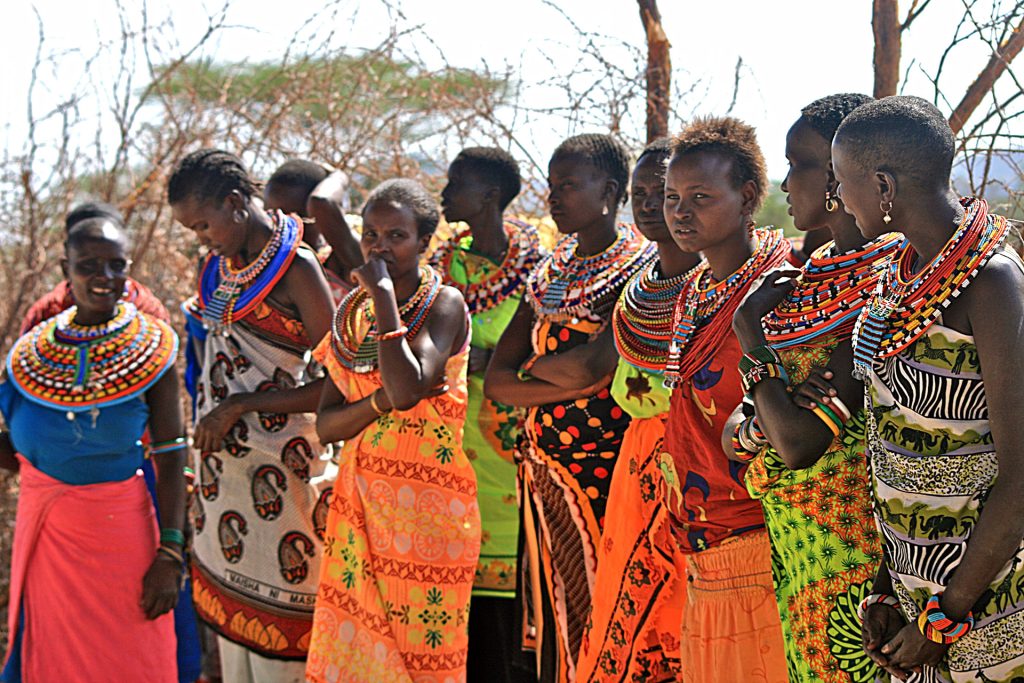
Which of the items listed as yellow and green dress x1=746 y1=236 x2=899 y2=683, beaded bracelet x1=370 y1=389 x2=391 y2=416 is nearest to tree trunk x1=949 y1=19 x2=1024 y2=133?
yellow and green dress x1=746 y1=236 x2=899 y2=683

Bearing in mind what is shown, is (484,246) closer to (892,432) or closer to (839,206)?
(839,206)

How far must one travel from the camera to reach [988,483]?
2.34 meters

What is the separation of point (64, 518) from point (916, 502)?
3.34 meters

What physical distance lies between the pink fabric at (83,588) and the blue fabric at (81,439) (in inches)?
2.0

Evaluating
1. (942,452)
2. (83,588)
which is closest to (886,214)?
(942,452)

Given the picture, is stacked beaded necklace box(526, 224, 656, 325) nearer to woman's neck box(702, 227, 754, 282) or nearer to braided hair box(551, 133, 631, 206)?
braided hair box(551, 133, 631, 206)

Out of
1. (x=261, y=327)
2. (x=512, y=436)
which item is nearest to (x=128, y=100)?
(x=261, y=327)

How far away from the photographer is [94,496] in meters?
4.54

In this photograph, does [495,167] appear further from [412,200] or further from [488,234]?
[412,200]

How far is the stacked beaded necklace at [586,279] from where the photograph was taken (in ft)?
13.2

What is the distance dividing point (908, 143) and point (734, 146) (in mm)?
928

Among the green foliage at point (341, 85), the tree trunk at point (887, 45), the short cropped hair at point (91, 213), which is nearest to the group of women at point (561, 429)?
the short cropped hair at point (91, 213)

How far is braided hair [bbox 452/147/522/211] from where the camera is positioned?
509 cm

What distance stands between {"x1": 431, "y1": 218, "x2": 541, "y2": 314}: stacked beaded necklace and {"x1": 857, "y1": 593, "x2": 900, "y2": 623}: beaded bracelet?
2.52m
